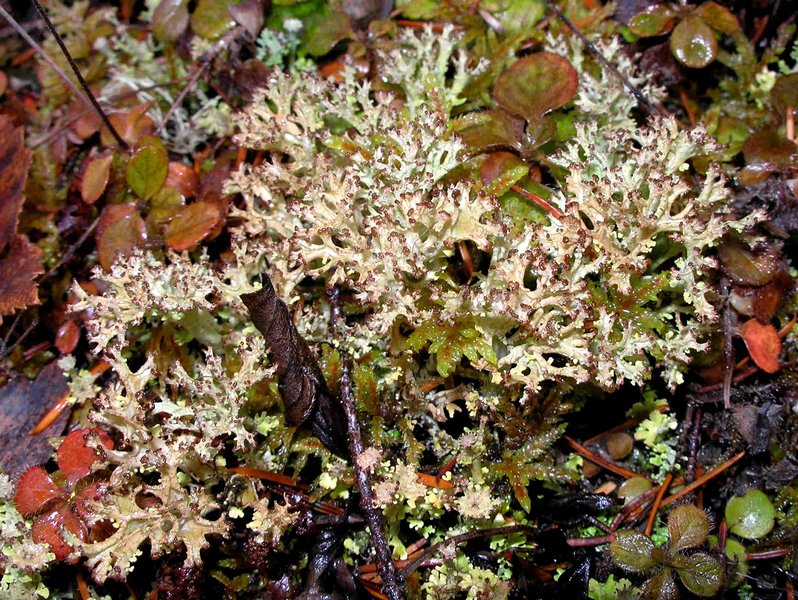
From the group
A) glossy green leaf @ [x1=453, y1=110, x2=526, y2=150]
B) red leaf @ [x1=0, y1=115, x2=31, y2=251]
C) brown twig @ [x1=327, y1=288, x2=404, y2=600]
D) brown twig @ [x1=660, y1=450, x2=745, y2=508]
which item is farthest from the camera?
red leaf @ [x1=0, y1=115, x2=31, y2=251]

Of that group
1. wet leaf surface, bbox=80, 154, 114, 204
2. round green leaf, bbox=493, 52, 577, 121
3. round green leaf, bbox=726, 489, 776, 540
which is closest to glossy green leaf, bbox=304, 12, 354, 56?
round green leaf, bbox=493, 52, 577, 121

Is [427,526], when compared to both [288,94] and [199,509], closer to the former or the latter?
[199,509]

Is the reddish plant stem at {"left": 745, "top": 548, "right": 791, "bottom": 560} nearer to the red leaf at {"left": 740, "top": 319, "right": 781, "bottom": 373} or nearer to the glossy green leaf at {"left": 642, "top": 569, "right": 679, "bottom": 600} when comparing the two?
the glossy green leaf at {"left": 642, "top": 569, "right": 679, "bottom": 600}

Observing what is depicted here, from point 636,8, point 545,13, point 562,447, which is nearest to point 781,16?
point 636,8

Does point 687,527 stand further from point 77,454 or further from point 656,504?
point 77,454

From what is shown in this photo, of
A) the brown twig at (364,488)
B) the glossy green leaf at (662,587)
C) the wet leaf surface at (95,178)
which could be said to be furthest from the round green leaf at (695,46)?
the wet leaf surface at (95,178)

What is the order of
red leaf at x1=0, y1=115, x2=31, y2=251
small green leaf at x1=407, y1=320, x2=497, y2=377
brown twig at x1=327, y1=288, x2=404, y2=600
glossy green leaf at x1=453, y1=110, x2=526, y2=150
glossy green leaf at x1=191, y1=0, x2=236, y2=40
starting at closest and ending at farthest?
1. brown twig at x1=327, y1=288, x2=404, y2=600
2. small green leaf at x1=407, y1=320, x2=497, y2=377
3. glossy green leaf at x1=453, y1=110, x2=526, y2=150
4. red leaf at x1=0, y1=115, x2=31, y2=251
5. glossy green leaf at x1=191, y1=0, x2=236, y2=40
